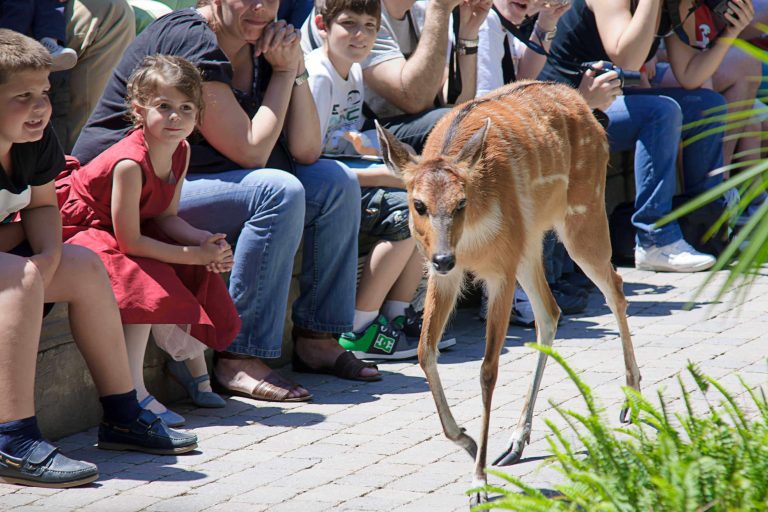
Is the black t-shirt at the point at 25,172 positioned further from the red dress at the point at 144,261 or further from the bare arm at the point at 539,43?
the bare arm at the point at 539,43

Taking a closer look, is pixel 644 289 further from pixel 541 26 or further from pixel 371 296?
pixel 371 296

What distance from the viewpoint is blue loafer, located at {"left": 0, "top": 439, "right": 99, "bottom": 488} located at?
429 cm

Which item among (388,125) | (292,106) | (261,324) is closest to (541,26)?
(388,125)

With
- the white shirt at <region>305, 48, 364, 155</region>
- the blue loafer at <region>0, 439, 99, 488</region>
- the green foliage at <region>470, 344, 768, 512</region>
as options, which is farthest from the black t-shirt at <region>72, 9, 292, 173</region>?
the green foliage at <region>470, 344, 768, 512</region>

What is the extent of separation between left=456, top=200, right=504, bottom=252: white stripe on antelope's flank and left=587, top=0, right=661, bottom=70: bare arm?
139 inches

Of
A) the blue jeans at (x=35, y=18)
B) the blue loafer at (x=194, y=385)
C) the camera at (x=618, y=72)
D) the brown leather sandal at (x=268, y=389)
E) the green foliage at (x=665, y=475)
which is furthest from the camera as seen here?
the camera at (x=618, y=72)

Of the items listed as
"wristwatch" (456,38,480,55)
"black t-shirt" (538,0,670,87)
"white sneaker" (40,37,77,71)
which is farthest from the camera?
"black t-shirt" (538,0,670,87)

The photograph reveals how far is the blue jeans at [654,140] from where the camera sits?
8289 millimetres

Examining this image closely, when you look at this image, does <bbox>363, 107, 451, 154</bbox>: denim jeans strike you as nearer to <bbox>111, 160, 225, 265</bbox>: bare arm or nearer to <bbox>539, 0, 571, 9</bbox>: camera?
<bbox>539, 0, 571, 9</bbox>: camera

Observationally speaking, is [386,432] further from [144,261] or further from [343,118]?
[343,118]

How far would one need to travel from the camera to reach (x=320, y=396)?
18.8ft

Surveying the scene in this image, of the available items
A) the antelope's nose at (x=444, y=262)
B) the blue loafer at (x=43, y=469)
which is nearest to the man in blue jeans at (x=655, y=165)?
the antelope's nose at (x=444, y=262)

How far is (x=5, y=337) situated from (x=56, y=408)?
82 cm

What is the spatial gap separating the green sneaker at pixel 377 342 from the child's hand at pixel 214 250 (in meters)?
1.32
